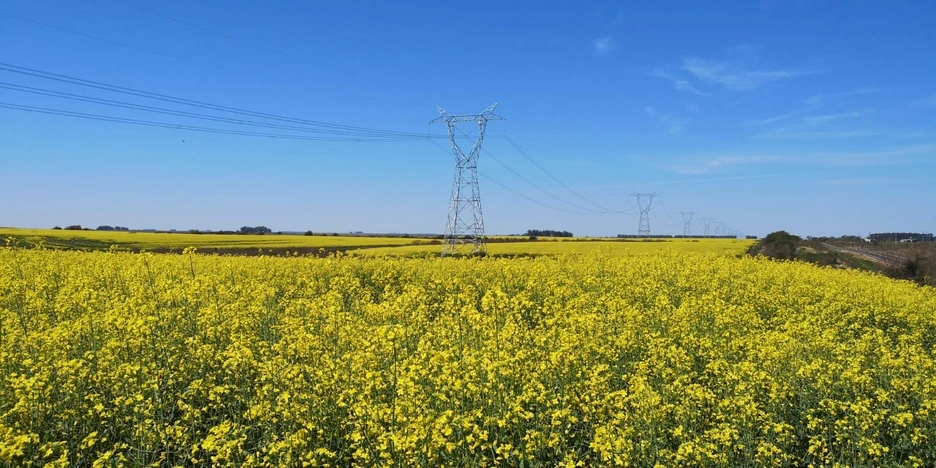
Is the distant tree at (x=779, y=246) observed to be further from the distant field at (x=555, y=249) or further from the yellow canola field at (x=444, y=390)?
the yellow canola field at (x=444, y=390)

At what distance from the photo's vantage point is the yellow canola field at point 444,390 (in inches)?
164

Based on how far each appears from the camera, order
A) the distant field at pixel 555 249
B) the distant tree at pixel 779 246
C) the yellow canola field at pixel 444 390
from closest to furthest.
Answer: the yellow canola field at pixel 444 390, the distant field at pixel 555 249, the distant tree at pixel 779 246

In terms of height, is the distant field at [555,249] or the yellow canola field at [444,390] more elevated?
the distant field at [555,249]

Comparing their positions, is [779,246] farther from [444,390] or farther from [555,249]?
[444,390]

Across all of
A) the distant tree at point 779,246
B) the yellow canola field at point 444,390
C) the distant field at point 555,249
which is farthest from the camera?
the distant tree at point 779,246

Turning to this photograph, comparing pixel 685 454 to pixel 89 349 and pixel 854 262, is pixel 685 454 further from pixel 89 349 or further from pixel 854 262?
pixel 854 262

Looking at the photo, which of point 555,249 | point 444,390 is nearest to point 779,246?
point 555,249

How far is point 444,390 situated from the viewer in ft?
15.1

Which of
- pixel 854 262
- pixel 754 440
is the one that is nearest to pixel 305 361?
pixel 754 440

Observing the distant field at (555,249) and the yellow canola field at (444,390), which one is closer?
the yellow canola field at (444,390)

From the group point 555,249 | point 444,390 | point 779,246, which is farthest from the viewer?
point 779,246

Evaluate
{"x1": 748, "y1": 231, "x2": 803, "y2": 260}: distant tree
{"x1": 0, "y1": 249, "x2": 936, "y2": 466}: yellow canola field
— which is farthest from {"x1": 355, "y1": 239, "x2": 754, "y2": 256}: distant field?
{"x1": 0, "y1": 249, "x2": 936, "y2": 466}: yellow canola field

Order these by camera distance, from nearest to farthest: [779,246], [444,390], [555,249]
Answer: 1. [444,390]
2. [555,249]
3. [779,246]

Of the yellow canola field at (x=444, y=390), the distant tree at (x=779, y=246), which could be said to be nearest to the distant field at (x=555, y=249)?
the distant tree at (x=779, y=246)
